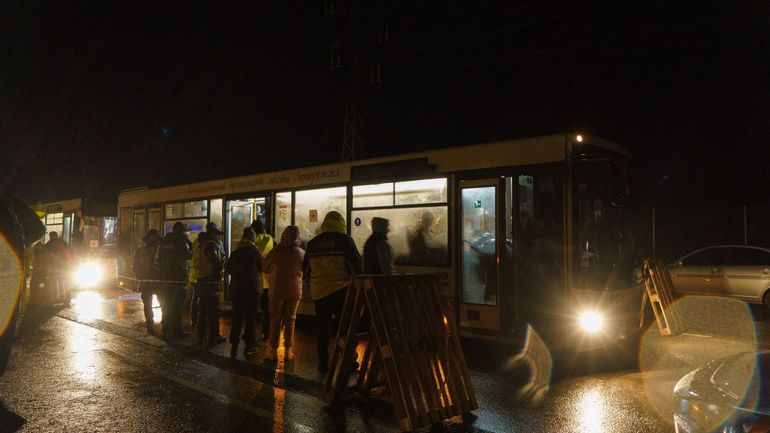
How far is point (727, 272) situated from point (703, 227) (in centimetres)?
607

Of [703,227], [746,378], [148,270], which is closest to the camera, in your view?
[746,378]

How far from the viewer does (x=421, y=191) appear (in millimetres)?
8805

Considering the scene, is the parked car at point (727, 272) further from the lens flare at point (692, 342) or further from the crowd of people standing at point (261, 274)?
the crowd of people standing at point (261, 274)

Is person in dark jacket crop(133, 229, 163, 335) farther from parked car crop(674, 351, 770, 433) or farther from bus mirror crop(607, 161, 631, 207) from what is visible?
parked car crop(674, 351, 770, 433)

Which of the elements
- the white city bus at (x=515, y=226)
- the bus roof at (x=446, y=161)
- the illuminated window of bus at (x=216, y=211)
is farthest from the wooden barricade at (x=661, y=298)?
the illuminated window of bus at (x=216, y=211)

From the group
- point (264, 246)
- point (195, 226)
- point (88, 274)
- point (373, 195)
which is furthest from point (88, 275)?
point (373, 195)

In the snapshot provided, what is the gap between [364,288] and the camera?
4910 mm

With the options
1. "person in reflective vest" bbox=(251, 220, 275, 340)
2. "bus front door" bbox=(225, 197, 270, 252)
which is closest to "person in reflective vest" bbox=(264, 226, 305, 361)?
"person in reflective vest" bbox=(251, 220, 275, 340)

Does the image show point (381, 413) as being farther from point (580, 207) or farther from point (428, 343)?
point (580, 207)

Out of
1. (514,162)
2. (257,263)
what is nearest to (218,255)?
(257,263)

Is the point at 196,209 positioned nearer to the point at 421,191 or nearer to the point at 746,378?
the point at 421,191

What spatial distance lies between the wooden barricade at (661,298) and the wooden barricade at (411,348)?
507 cm

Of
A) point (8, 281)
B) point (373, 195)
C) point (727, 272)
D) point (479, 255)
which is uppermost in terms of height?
point (373, 195)

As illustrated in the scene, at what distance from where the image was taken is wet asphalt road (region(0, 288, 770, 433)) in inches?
190
